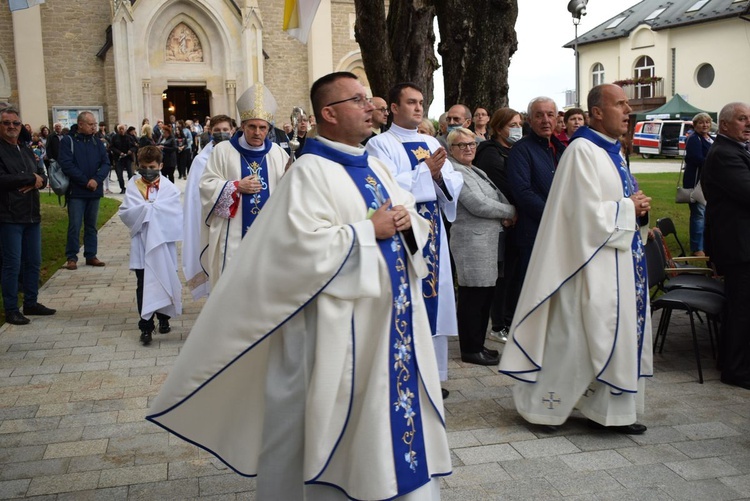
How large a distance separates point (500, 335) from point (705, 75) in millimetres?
41186

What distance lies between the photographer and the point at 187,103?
34.7 m

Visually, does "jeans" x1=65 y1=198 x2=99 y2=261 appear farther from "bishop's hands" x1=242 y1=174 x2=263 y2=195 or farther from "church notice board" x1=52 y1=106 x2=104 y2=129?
"church notice board" x1=52 y1=106 x2=104 y2=129

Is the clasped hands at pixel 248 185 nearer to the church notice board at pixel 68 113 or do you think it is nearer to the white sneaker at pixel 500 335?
the white sneaker at pixel 500 335

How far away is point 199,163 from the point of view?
25.1ft

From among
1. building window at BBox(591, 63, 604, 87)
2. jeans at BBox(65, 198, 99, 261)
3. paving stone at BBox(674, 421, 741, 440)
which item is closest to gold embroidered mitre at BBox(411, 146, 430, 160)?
paving stone at BBox(674, 421, 741, 440)

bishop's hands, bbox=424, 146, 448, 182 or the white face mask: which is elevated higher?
the white face mask

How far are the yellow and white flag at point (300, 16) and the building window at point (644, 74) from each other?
40.9 metres

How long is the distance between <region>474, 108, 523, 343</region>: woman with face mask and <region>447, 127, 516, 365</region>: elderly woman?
0.46 m

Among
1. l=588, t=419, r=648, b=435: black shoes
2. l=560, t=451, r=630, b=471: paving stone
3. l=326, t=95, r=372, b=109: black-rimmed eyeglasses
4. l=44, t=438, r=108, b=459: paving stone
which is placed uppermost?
l=326, t=95, r=372, b=109: black-rimmed eyeglasses

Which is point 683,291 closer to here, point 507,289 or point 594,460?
point 507,289

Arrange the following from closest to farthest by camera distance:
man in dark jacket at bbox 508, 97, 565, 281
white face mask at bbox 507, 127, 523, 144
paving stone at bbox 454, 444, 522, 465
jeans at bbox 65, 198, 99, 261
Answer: paving stone at bbox 454, 444, 522, 465
man in dark jacket at bbox 508, 97, 565, 281
white face mask at bbox 507, 127, 523, 144
jeans at bbox 65, 198, 99, 261

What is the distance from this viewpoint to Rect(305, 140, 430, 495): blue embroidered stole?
3361 mm

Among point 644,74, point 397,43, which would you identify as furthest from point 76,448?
point 644,74

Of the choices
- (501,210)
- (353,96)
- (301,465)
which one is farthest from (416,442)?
(501,210)
